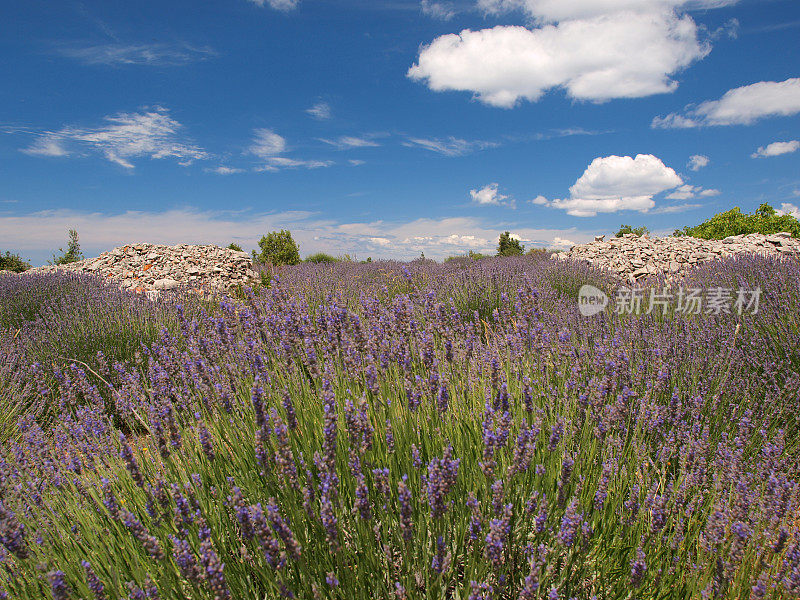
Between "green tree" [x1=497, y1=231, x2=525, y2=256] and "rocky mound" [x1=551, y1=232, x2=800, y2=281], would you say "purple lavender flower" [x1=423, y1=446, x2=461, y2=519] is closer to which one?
"rocky mound" [x1=551, y1=232, x2=800, y2=281]

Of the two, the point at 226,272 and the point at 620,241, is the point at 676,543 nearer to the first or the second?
the point at 226,272

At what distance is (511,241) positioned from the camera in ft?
74.7

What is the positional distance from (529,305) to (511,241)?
20136 mm

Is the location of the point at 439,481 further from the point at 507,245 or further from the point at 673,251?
the point at 507,245

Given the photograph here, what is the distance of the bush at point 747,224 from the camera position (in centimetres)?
1553

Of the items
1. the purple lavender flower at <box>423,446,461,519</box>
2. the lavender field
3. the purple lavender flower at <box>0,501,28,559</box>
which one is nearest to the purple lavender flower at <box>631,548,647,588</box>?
the lavender field

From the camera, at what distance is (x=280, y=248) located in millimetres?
16375

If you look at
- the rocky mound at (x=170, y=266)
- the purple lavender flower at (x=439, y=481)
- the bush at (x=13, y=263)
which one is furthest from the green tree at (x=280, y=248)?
the purple lavender flower at (x=439, y=481)

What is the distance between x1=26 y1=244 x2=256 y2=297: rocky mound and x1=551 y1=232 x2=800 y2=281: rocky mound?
898 centimetres

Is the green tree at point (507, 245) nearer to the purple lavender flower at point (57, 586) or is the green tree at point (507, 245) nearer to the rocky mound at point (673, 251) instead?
the rocky mound at point (673, 251)

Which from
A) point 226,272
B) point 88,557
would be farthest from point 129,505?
point 226,272

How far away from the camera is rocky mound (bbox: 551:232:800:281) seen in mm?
9742

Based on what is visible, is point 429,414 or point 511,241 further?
point 511,241

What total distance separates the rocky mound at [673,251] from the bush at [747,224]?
610 cm
